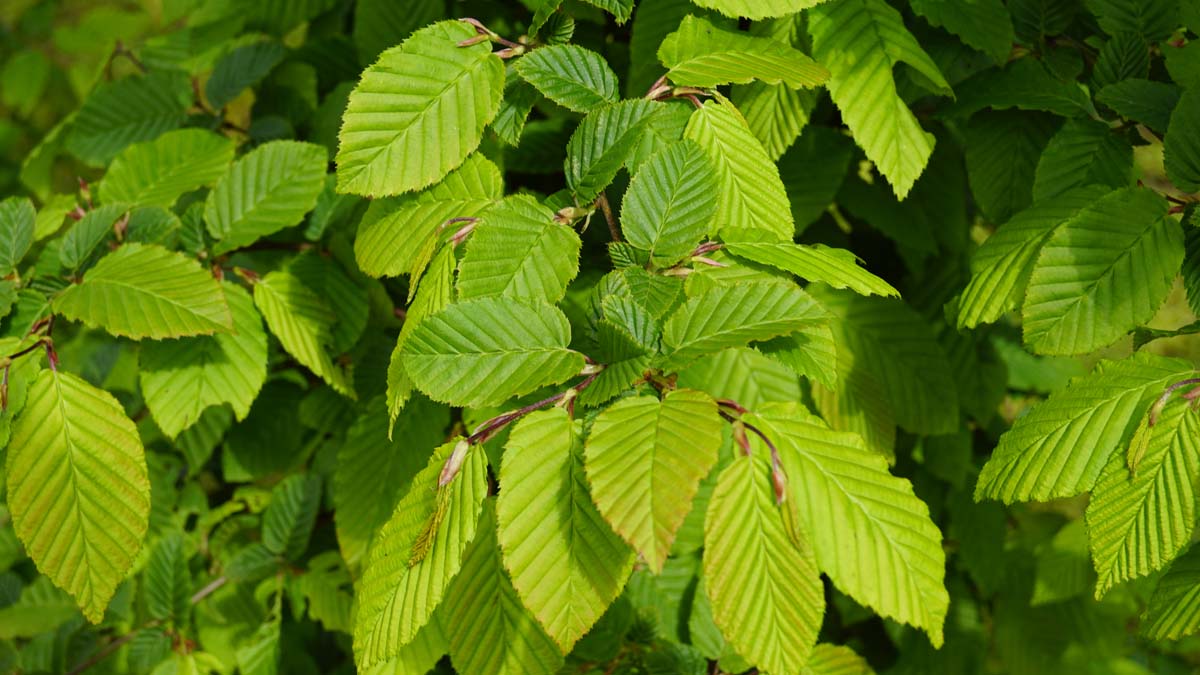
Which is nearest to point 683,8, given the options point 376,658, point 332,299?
point 332,299

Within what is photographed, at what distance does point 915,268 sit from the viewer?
68.2 inches

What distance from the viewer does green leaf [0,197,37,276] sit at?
1.26 m

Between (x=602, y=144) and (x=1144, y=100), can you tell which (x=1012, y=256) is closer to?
(x=1144, y=100)

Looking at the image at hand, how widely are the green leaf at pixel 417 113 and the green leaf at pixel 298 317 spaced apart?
0.40 m

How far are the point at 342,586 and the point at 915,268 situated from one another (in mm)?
1146

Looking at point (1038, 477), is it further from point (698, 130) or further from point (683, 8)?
point (683, 8)

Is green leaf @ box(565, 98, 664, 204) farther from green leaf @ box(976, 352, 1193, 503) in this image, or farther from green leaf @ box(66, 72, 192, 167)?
green leaf @ box(66, 72, 192, 167)

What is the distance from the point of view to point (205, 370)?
1361mm

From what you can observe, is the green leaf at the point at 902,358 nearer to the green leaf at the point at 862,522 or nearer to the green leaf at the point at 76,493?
the green leaf at the point at 862,522

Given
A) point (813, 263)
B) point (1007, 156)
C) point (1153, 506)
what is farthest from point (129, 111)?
point (1153, 506)

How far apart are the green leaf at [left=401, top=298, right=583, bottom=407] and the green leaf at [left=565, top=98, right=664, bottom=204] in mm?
188

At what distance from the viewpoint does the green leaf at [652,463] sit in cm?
75

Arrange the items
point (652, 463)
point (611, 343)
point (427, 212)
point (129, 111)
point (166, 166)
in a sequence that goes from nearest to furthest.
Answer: point (652, 463) → point (611, 343) → point (427, 212) → point (166, 166) → point (129, 111)

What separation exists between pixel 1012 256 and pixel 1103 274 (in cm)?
12
